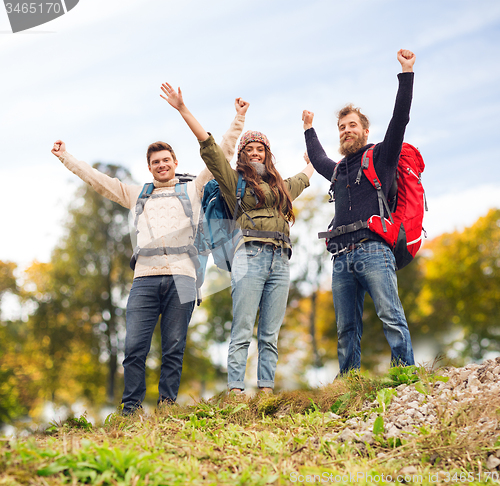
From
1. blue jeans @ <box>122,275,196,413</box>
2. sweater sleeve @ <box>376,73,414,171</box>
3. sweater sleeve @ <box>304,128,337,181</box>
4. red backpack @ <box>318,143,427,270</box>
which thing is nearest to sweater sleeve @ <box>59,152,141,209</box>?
blue jeans @ <box>122,275,196,413</box>

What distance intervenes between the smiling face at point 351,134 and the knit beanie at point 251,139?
0.83m

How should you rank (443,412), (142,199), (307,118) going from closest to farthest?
(443,412)
(142,199)
(307,118)

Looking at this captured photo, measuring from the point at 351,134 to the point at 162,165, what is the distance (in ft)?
6.85

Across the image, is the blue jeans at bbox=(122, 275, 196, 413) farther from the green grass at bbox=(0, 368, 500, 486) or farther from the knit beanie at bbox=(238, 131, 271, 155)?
the knit beanie at bbox=(238, 131, 271, 155)

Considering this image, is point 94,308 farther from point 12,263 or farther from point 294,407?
point 294,407

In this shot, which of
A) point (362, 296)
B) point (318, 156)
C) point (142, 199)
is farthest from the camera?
point (318, 156)

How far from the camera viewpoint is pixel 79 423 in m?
4.00

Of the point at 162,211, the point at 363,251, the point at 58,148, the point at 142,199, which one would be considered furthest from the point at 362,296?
the point at 58,148

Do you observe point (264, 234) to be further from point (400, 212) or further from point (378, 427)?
point (378, 427)

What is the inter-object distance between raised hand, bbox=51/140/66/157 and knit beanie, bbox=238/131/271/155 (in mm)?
2043

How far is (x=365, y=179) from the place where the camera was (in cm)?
486

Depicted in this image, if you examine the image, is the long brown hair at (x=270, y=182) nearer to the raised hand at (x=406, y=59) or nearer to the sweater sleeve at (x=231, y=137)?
the sweater sleeve at (x=231, y=137)

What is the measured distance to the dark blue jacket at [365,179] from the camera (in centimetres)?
455

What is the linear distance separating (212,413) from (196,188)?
2384mm
